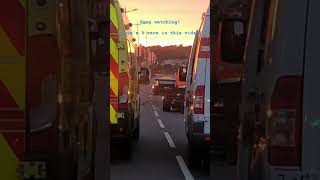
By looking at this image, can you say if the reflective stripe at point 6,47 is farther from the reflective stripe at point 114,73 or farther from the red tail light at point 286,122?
the reflective stripe at point 114,73

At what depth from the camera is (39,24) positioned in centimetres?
311

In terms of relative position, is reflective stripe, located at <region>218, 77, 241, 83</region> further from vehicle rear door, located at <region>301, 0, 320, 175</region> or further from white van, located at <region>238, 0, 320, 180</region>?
vehicle rear door, located at <region>301, 0, 320, 175</region>

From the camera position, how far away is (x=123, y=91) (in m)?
11.0

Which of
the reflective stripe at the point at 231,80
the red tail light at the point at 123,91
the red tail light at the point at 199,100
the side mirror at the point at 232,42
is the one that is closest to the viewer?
the side mirror at the point at 232,42

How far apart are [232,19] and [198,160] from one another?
23.4ft

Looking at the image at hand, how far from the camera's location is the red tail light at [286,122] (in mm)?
3002

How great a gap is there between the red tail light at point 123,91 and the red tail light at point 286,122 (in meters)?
7.92

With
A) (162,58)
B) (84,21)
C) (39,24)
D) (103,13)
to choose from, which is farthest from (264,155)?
(162,58)

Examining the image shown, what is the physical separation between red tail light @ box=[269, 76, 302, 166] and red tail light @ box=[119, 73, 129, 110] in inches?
312

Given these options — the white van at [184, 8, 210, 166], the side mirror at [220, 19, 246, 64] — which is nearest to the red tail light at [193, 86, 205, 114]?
the white van at [184, 8, 210, 166]

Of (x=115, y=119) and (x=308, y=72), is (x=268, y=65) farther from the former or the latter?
(x=115, y=119)

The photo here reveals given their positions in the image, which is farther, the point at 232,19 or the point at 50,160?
the point at 232,19

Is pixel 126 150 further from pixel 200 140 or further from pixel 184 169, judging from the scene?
pixel 200 140

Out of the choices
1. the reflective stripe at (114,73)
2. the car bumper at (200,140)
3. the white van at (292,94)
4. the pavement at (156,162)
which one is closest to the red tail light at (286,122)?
the white van at (292,94)
